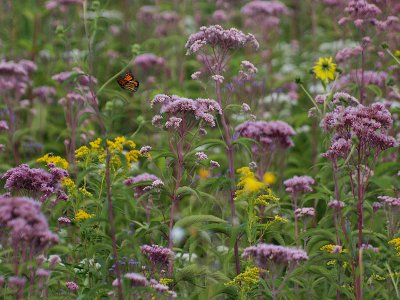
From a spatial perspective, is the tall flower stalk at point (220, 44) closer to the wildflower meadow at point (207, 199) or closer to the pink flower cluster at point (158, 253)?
the wildflower meadow at point (207, 199)

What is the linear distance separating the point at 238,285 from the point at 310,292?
24.4 inches

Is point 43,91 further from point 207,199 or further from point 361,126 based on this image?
point 361,126

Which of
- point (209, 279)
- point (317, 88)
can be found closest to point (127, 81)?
point (209, 279)

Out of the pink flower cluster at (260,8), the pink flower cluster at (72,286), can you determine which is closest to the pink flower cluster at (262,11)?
the pink flower cluster at (260,8)

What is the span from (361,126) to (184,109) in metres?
1.47

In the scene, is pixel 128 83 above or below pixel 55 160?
above

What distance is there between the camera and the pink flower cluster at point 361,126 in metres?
6.77

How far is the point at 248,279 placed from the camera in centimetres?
624

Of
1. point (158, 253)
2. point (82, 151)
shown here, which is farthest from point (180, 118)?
point (158, 253)

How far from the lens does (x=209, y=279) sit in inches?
274

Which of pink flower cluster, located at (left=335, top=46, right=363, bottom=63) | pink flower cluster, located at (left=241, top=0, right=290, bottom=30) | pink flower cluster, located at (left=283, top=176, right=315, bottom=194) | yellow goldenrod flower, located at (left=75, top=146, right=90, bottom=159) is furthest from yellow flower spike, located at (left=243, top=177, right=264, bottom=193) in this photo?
pink flower cluster, located at (left=241, top=0, right=290, bottom=30)

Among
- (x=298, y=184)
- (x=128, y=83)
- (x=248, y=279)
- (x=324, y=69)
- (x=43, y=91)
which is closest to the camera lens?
(x=248, y=279)

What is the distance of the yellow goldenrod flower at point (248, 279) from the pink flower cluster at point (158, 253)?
51 centimetres

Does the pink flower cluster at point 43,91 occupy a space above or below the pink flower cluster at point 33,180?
below
